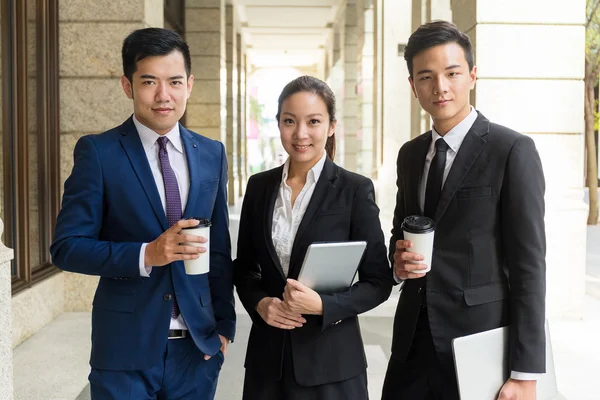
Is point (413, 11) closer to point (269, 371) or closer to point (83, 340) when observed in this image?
point (83, 340)

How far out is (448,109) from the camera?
2.16 meters

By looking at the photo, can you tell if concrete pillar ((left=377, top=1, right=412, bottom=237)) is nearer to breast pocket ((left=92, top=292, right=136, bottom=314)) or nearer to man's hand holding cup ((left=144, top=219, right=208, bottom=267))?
breast pocket ((left=92, top=292, right=136, bottom=314))

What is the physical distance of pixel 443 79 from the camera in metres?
2.15

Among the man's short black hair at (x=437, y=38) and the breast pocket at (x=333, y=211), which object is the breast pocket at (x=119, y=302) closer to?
the breast pocket at (x=333, y=211)

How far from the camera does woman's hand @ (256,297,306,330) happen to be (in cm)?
210

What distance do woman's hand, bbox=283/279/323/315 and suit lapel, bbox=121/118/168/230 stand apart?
0.48m

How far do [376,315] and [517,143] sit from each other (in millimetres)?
4396

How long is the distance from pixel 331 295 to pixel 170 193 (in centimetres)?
66

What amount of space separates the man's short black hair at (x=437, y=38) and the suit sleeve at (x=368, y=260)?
1.71 ft

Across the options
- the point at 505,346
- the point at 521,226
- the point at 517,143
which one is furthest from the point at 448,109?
the point at 505,346

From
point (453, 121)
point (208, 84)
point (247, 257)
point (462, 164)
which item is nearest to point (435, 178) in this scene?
point (462, 164)

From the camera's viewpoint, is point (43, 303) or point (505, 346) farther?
point (43, 303)

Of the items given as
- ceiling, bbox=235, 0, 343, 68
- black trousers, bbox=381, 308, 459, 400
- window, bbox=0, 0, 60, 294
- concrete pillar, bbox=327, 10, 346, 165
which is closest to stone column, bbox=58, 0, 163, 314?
window, bbox=0, 0, 60, 294

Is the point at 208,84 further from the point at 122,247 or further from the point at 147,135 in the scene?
the point at 122,247
